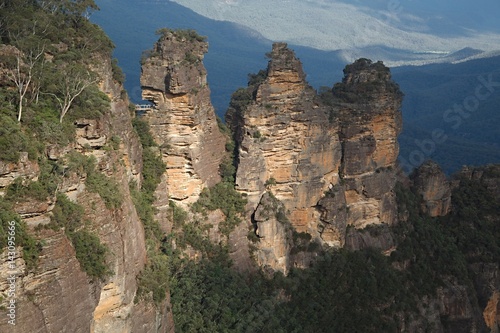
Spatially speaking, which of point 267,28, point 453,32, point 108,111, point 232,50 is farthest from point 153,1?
point 108,111

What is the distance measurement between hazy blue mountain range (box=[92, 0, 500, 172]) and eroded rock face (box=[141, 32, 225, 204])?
3445cm

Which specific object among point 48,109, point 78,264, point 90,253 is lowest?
point 78,264

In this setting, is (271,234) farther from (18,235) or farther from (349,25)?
(349,25)

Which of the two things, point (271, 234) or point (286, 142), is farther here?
point (286, 142)

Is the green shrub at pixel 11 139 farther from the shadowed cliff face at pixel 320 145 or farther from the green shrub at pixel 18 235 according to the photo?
the shadowed cliff face at pixel 320 145

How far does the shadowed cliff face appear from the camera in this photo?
29.2 meters

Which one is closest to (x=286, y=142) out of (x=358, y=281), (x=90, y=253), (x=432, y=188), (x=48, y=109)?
(x=358, y=281)

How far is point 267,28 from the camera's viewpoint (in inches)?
5891

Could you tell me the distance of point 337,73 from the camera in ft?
418

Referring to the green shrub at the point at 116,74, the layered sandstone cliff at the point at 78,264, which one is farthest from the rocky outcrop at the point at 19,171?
the green shrub at the point at 116,74

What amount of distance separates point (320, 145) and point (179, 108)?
812cm

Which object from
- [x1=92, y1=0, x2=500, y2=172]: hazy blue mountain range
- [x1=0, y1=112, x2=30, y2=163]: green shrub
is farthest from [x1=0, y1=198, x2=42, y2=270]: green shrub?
[x1=92, y1=0, x2=500, y2=172]: hazy blue mountain range

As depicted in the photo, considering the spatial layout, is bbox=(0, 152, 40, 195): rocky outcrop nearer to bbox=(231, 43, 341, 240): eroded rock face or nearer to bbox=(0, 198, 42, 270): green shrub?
bbox=(0, 198, 42, 270): green shrub

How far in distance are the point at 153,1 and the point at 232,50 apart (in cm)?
2044
